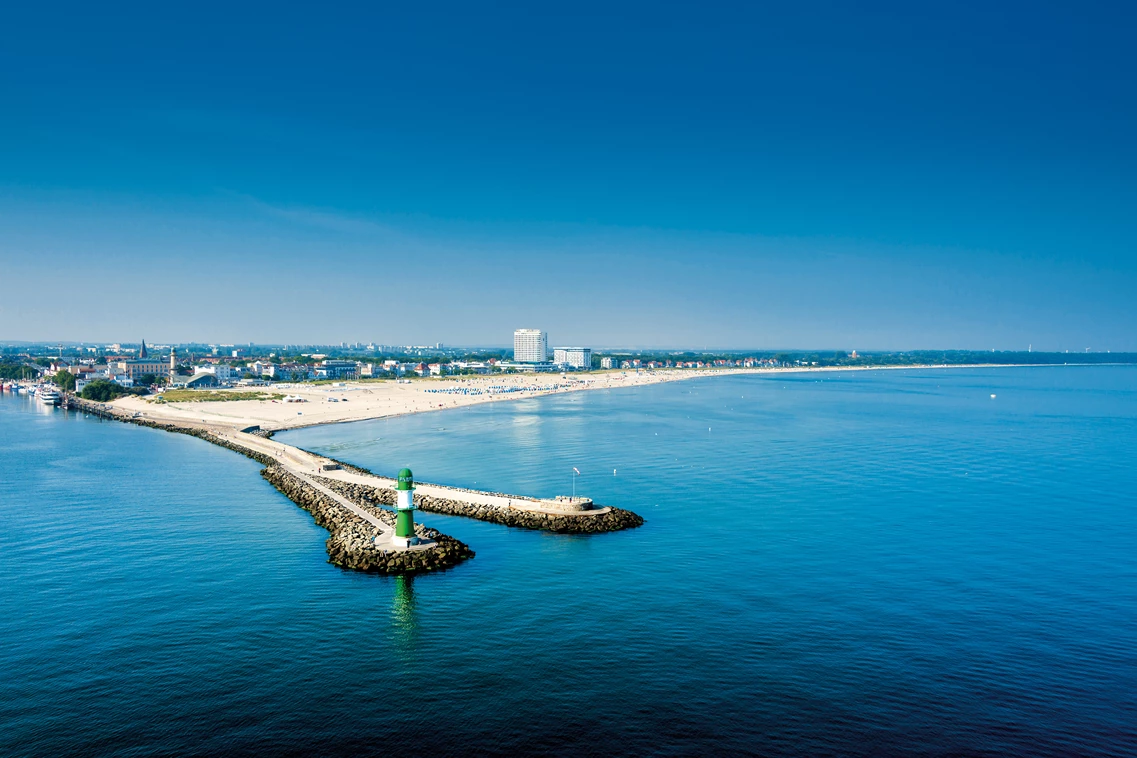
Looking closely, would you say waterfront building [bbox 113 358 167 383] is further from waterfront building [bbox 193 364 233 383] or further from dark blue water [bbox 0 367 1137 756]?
dark blue water [bbox 0 367 1137 756]

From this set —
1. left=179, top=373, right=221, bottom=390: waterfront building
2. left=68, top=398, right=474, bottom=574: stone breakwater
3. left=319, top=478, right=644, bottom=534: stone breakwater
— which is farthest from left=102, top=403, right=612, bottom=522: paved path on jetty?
left=179, top=373, right=221, bottom=390: waterfront building

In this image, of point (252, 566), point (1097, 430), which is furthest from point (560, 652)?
point (1097, 430)

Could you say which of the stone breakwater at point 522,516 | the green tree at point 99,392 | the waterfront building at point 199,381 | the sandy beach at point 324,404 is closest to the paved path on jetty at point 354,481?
the stone breakwater at point 522,516

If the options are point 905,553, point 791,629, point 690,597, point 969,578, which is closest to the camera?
point 791,629

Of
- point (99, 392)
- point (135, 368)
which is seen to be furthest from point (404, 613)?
point (135, 368)

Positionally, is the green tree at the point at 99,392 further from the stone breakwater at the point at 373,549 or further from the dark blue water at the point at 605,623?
the stone breakwater at the point at 373,549

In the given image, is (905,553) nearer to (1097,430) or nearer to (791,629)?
(791,629)

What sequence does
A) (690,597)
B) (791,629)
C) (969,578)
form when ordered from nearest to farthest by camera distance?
1. (791,629)
2. (690,597)
3. (969,578)
